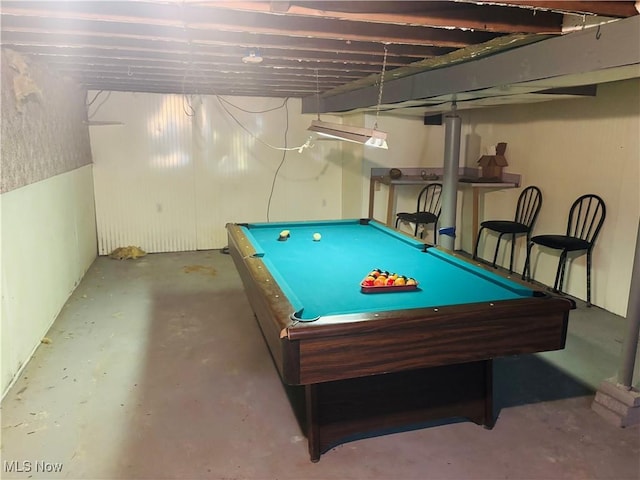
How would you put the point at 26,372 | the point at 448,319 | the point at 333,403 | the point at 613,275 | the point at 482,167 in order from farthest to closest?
the point at 482,167, the point at 613,275, the point at 26,372, the point at 333,403, the point at 448,319

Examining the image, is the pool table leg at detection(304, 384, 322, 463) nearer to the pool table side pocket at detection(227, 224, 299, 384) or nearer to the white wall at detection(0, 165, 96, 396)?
the pool table side pocket at detection(227, 224, 299, 384)

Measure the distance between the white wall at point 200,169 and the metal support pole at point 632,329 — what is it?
4465 mm

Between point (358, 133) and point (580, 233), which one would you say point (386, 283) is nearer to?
point (358, 133)

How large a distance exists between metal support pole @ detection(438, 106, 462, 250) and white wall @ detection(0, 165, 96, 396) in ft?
11.0

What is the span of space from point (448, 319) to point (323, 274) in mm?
900

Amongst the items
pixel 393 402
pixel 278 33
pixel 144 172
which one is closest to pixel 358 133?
pixel 278 33

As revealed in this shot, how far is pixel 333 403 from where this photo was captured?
231 cm

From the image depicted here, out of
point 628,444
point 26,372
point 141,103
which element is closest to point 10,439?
point 26,372

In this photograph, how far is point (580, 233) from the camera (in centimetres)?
437

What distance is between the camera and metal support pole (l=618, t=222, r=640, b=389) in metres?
2.50

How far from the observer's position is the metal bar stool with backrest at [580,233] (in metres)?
4.13

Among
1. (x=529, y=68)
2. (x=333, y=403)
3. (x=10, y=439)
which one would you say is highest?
(x=529, y=68)

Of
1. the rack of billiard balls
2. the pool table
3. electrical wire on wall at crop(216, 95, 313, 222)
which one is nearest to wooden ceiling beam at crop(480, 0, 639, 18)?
the pool table

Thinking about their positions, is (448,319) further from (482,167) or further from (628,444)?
(482,167)
